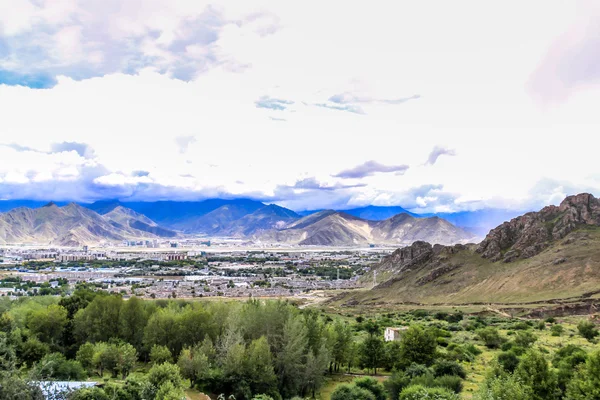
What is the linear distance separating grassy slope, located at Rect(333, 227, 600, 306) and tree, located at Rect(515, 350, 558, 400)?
200 ft

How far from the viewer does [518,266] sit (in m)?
99.5

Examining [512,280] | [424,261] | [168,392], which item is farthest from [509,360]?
[424,261]

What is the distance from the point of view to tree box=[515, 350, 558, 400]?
1088 inches

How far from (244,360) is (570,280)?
73887 millimetres

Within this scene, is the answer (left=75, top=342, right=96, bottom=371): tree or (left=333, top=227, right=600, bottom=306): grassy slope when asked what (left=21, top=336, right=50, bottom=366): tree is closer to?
(left=75, top=342, right=96, bottom=371): tree

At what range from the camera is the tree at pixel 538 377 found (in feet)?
90.6

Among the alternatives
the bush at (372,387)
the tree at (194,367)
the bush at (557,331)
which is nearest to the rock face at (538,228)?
the bush at (557,331)

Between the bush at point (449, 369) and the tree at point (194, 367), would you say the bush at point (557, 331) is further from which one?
the tree at point (194, 367)

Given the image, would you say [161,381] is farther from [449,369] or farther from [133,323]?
[449,369]

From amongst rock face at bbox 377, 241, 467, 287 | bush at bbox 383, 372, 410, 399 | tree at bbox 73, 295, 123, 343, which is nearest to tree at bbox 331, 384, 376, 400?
bush at bbox 383, 372, 410, 399

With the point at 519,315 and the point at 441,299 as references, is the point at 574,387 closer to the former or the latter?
the point at 519,315

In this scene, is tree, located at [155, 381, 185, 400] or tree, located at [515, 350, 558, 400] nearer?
tree, located at [155, 381, 185, 400]

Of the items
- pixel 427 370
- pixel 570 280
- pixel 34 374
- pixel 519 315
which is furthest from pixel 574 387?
pixel 570 280

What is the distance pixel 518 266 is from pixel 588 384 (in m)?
79.9
